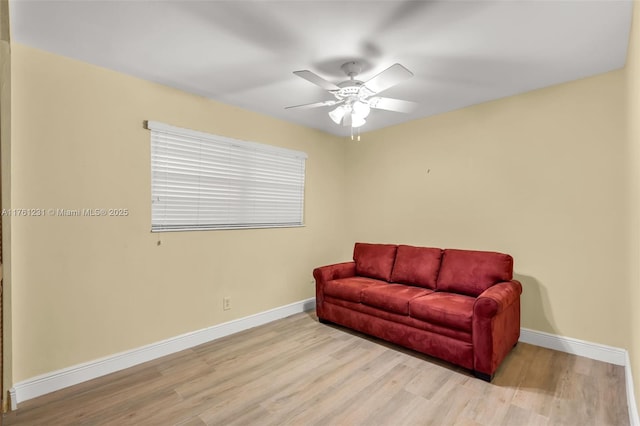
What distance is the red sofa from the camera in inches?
93.7

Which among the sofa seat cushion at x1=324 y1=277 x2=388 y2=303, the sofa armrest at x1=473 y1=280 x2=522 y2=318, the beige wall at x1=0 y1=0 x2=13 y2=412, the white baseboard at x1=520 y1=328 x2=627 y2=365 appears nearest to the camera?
the beige wall at x1=0 y1=0 x2=13 y2=412

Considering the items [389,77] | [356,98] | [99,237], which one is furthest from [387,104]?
[99,237]

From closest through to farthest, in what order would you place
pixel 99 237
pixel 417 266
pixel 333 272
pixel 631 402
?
pixel 631 402 < pixel 99 237 < pixel 417 266 < pixel 333 272

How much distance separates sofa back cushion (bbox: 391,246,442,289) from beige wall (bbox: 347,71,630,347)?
36 centimetres

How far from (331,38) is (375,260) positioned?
8.36 feet

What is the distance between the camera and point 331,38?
2.08 meters

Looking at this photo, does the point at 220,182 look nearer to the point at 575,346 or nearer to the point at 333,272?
the point at 333,272

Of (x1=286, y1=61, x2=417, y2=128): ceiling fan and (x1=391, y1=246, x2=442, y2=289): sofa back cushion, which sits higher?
(x1=286, y1=61, x2=417, y2=128): ceiling fan

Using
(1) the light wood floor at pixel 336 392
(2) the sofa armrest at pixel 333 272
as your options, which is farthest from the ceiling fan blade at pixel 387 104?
(1) the light wood floor at pixel 336 392

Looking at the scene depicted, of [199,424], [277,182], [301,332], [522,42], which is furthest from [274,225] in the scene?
[522,42]

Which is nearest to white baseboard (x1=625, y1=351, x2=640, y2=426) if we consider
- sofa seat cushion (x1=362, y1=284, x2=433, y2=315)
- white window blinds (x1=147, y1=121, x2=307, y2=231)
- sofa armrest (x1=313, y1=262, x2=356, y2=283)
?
sofa seat cushion (x1=362, y1=284, x2=433, y2=315)

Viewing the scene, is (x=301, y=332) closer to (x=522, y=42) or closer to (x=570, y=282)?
(x=570, y=282)

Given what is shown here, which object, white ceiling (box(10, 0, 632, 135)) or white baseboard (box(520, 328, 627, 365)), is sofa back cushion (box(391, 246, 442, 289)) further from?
white ceiling (box(10, 0, 632, 135))

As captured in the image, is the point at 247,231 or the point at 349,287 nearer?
the point at 349,287
